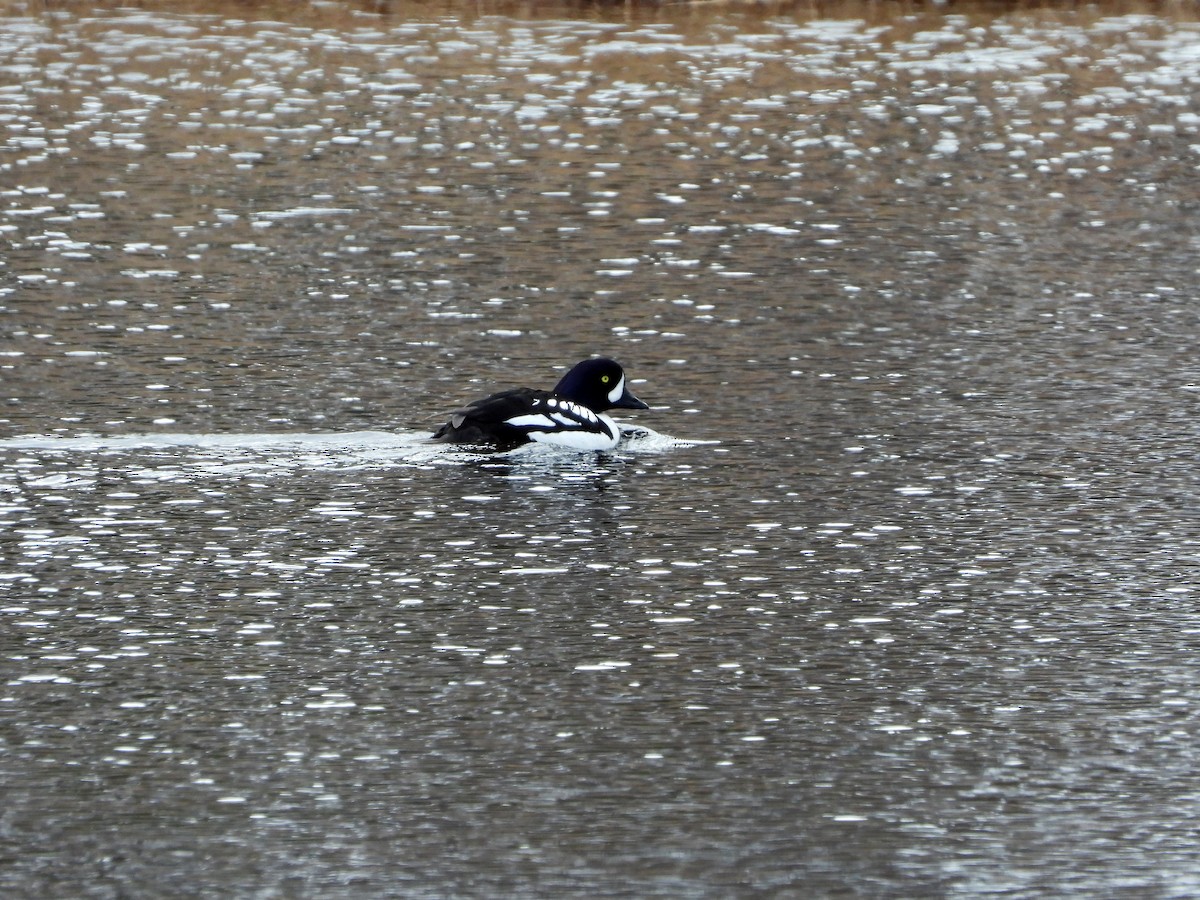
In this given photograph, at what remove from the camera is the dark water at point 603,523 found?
341 inches

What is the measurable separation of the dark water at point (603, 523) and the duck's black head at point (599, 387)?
0.33 m

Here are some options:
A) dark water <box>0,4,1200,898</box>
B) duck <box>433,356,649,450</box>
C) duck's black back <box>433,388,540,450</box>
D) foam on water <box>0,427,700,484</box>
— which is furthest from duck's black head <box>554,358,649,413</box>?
duck's black back <box>433,388,540,450</box>

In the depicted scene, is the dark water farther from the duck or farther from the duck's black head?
the duck's black head

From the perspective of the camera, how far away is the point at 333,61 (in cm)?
3878

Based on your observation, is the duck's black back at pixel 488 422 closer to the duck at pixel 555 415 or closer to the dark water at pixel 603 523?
the duck at pixel 555 415

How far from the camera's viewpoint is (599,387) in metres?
15.9

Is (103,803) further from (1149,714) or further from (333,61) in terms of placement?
(333,61)

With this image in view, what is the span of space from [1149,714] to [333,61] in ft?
100

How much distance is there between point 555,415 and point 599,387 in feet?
2.08

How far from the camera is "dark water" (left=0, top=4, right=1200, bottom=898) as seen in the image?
8656 millimetres

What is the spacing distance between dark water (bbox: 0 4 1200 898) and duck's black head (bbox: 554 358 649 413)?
0.33 metres

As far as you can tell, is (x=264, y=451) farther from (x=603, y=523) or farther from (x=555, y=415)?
(x=603, y=523)

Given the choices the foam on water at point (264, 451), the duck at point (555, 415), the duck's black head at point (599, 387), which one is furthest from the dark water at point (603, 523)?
the duck's black head at point (599, 387)

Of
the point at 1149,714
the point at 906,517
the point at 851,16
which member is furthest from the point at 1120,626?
the point at 851,16
